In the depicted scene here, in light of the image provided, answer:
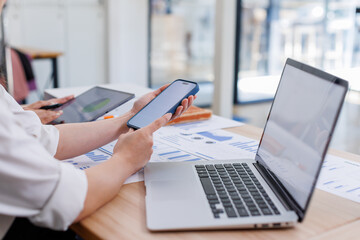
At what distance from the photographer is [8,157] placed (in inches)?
26.7

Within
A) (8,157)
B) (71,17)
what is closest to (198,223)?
(8,157)

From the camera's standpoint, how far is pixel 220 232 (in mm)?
702

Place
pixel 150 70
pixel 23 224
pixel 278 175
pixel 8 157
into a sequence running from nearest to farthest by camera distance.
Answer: pixel 8 157
pixel 278 175
pixel 23 224
pixel 150 70

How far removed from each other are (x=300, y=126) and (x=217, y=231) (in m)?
0.25

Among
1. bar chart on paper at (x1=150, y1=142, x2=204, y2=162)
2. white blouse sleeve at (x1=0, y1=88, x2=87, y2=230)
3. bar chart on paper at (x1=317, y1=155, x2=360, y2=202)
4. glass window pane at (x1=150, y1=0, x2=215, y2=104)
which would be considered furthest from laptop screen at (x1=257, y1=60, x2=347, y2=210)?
glass window pane at (x1=150, y1=0, x2=215, y2=104)

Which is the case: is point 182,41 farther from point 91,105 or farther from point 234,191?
point 234,191

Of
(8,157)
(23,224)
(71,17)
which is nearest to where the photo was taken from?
(8,157)

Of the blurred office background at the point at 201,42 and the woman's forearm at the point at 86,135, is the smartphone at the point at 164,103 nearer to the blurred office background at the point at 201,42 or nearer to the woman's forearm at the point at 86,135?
the woman's forearm at the point at 86,135

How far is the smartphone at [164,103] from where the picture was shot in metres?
1.06

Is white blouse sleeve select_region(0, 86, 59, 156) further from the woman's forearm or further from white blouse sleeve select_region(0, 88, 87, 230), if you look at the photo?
white blouse sleeve select_region(0, 88, 87, 230)

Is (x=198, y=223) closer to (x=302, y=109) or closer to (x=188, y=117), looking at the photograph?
(x=302, y=109)

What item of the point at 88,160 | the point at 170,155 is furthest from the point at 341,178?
the point at 88,160

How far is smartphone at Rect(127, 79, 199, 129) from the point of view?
1062mm

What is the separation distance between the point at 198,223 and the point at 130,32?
4.02 metres
